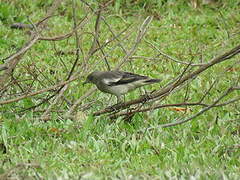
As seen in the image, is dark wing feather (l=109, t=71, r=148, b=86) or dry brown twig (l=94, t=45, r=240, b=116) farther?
dark wing feather (l=109, t=71, r=148, b=86)

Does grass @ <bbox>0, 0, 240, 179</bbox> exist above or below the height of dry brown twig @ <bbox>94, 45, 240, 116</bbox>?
→ below

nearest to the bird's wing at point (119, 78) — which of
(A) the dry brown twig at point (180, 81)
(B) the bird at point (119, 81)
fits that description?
(B) the bird at point (119, 81)

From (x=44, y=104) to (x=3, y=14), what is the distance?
4.72 m

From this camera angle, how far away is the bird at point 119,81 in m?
6.54

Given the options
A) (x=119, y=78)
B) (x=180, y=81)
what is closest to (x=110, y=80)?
(x=119, y=78)

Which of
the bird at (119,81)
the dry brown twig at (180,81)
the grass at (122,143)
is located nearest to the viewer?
A: the grass at (122,143)

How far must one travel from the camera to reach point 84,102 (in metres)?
7.13

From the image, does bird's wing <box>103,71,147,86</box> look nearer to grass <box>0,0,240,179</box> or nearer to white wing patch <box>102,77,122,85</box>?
white wing patch <box>102,77,122,85</box>

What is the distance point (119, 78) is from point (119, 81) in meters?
0.04

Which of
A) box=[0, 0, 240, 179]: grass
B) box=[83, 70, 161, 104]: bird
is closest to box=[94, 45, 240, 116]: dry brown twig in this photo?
box=[0, 0, 240, 179]: grass

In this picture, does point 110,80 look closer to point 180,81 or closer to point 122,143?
point 180,81

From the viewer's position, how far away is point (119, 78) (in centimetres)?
665

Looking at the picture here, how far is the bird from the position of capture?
21.4 feet

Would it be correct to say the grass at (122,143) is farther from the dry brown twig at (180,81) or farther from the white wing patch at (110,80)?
the white wing patch at (110,80)
